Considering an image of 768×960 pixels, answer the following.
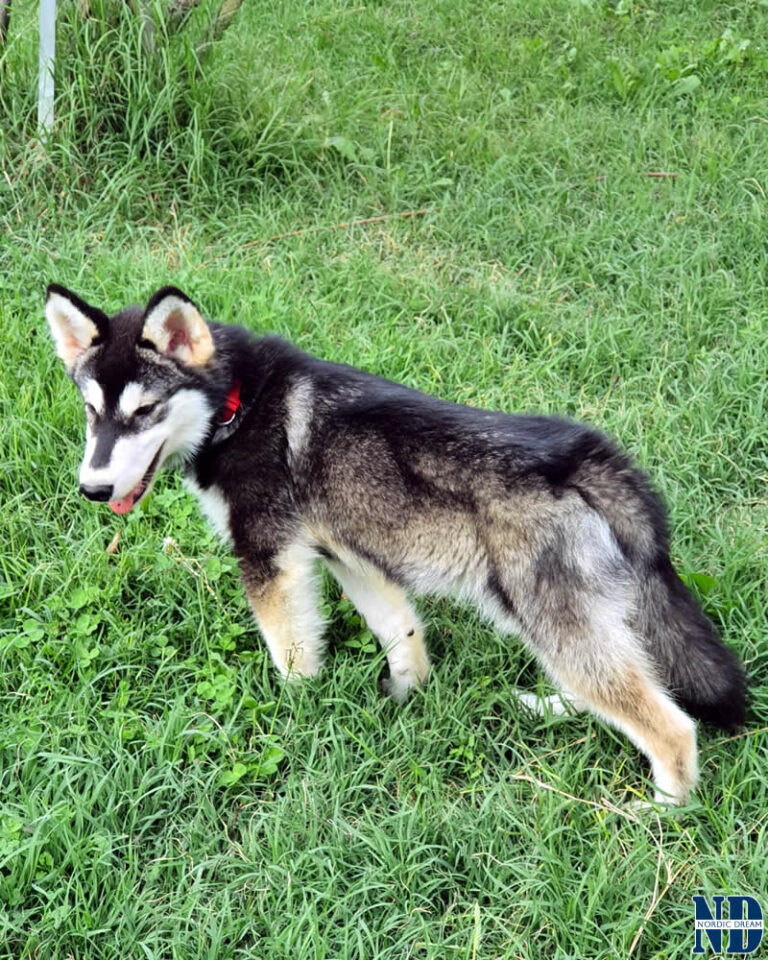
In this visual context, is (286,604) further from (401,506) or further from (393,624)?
(401,506)

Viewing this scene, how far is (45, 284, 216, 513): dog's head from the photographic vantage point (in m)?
3.48

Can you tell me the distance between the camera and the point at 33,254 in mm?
5637

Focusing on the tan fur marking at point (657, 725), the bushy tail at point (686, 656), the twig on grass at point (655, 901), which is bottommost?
the twig on grass at point (655, 901)

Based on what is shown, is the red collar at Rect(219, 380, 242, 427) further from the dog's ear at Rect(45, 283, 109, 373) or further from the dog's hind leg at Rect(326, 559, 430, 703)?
the dog's hind leg at Rect(326, 559, 430, 703)

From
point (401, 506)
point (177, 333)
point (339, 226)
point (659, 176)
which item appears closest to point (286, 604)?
point (401, 506)

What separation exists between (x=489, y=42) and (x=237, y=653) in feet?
19.1

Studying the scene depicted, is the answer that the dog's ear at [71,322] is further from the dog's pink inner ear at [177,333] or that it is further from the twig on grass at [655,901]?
the twig on grass at [655,901]

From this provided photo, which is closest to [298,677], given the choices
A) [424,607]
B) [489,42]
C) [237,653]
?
[237,653]

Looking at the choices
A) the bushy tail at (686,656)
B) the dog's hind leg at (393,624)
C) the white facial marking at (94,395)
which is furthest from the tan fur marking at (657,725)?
the white facial marking at (94,395)

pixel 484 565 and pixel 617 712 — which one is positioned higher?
pixel 484 565

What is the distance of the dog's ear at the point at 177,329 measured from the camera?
3.52 metres

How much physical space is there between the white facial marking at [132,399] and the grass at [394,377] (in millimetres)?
822

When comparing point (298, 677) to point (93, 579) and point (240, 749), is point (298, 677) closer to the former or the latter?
point (240, 749)

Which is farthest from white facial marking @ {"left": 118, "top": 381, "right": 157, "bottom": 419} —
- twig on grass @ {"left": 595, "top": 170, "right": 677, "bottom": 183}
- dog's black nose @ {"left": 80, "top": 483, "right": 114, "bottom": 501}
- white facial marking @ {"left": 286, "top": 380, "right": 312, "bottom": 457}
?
twig on grass @ {"left": 595, "top": 170, "right": 677, "bottom": 183}
